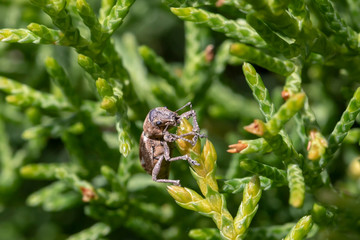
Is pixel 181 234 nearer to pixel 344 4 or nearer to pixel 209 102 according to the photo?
pixel 209 102

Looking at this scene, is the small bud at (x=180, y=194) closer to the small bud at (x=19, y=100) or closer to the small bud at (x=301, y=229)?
the small bud at (x=301, y=229)

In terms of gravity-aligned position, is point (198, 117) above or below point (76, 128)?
above

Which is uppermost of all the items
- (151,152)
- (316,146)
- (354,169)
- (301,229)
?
(316,146)

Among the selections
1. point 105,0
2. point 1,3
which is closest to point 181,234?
point 105,0

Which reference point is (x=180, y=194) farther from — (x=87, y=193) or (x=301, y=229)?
(x=87, y=193)

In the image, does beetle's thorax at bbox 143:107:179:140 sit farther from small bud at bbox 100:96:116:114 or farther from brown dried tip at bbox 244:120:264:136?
brown dried tip at bbox 244:120:264:136

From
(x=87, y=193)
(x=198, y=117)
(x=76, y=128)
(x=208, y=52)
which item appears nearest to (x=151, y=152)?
(x=87, y=193)
